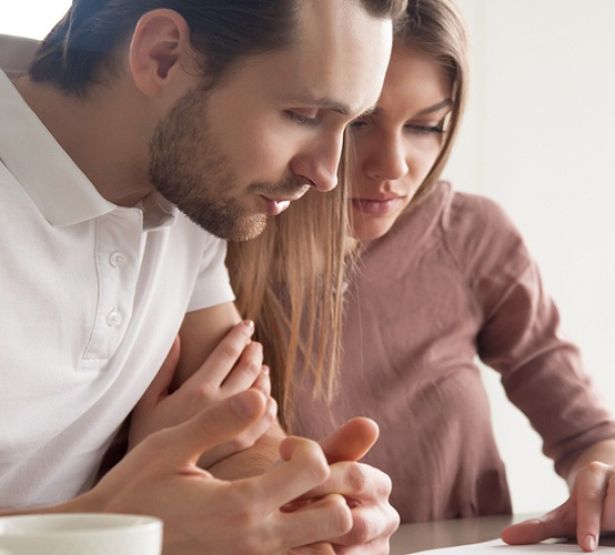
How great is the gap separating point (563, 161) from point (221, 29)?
1906mm

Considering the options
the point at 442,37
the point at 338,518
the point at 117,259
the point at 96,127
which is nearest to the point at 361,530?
the point at 338,518

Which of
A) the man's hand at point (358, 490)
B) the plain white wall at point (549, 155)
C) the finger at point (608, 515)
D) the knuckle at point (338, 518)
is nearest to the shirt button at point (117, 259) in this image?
the man's hand at point (358, 490)

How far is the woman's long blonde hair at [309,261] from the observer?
4.78 ft

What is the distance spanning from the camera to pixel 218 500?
0.81 metres

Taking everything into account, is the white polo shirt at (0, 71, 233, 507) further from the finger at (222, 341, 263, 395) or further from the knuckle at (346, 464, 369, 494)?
the knuckle at (346, 464, 369, 494)

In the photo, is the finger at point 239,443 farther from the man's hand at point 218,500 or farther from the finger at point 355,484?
the man's hand at point 218,500

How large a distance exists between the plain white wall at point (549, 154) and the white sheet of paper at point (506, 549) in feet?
5.76

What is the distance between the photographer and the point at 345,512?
2.73 ft

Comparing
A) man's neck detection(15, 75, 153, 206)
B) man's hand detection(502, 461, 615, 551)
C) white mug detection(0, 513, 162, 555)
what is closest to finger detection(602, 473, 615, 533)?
man's hand detection(502, 461, 615, 551)

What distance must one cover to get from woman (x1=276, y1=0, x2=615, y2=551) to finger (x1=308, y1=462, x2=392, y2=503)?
1.87 ft

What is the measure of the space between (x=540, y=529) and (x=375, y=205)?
0.52 meters

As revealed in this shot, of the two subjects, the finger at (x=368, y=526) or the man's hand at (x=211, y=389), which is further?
the man's hand at (x=211, y=389)

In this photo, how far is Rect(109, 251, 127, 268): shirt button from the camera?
121cm

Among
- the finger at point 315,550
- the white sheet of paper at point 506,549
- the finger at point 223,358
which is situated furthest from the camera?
the finger at point 223,358
